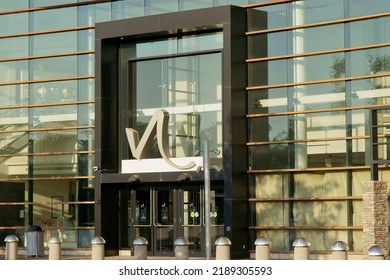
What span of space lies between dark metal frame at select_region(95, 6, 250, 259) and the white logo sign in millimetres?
683

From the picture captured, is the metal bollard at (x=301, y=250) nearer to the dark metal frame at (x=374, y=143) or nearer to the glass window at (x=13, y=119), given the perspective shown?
the dark metal frame at (x=374, y=143)

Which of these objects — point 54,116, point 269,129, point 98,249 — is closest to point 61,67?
point 54,116

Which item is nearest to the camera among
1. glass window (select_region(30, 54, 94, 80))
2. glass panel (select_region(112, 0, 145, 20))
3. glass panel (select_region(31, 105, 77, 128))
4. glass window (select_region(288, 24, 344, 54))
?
glass window (select_region(288, 24, 344, 54))

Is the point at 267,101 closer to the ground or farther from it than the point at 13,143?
farther from it

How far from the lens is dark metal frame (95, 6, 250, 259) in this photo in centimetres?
3991

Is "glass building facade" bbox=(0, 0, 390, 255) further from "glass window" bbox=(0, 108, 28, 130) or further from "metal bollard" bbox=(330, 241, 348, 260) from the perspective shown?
"metal bollard" bbox=(330, 241, 348, 260)

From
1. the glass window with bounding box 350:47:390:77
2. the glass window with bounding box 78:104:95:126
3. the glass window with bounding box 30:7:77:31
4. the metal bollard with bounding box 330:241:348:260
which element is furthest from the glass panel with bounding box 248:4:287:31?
the metal bollard with bounding box 330:241:348:260

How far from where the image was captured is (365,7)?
124 feet

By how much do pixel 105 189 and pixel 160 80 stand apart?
5.01 m

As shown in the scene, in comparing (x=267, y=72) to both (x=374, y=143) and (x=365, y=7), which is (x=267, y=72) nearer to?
(x=365, y=7)

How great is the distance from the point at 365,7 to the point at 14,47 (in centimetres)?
1649
